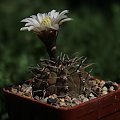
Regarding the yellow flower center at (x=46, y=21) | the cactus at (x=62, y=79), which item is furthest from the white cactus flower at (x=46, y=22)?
the cactus at (x=62, y=79)

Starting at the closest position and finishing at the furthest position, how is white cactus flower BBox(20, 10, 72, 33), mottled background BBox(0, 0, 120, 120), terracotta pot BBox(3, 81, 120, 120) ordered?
terracotta pot BBox(3, 81, 120, 120)
white cactus flower BBox(20, 10, 72, 33)
mottled background BBox(0, 0, 120, 120)

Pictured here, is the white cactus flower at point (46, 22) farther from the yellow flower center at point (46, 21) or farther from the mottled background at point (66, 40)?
the mottled background at point (66, 40)

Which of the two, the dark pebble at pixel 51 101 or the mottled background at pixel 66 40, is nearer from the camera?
the dark pebble at pixel 51 101

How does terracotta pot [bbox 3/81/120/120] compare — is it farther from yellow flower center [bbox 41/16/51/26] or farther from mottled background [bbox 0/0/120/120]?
mottled background [bbox 0/0/120/120]

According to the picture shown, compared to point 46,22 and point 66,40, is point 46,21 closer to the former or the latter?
point 46,22

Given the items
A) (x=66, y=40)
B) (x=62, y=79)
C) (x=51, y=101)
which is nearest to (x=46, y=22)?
(x=62, y=79)

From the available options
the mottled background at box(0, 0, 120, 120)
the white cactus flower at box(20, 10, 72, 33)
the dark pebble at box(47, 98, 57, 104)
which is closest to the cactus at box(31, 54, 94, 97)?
the dark pebble at box(47, 98, 57, 104)
